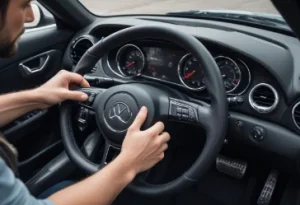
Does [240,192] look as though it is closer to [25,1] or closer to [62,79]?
[62,79]

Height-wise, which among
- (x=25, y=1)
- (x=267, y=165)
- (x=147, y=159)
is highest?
(x=25, y=1)

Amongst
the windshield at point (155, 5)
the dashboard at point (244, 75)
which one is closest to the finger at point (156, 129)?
the dashboard at point (244, 75)

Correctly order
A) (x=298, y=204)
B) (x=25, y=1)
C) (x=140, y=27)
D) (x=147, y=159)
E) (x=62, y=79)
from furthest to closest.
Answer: (x=298, y=204) → (x=62, y=79) → (x=140, y=27) → (x=147, y=159) → (x=25, y=1)

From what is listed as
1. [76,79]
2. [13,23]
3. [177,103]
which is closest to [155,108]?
[177,103]

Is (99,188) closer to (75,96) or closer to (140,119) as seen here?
(140,119)

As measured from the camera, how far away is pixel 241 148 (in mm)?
1911

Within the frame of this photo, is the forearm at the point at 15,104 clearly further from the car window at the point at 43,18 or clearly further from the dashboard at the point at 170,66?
the car window at the point at 43,18

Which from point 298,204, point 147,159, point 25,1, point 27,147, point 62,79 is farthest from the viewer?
point 27,147

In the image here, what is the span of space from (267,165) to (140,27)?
0.82 meters

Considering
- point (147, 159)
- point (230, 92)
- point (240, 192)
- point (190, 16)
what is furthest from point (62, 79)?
point (240, 192)

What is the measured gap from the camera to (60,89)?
1.79m

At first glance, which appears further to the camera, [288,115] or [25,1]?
[288,115]

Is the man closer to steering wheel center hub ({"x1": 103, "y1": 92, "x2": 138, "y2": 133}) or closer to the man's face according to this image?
the man's face

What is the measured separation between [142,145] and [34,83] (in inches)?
46.1
